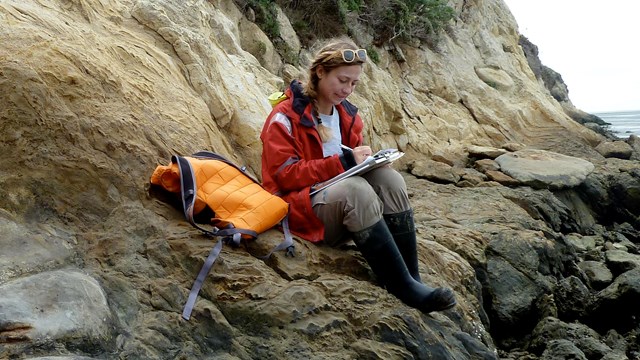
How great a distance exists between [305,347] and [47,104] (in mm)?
2004

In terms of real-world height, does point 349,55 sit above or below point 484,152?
above

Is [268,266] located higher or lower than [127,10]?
lower

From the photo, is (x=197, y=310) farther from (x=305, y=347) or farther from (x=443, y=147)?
(x=443, y=147)

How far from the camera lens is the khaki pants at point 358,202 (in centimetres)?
412

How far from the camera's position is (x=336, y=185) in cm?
416

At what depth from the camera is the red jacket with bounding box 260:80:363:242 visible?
429cm

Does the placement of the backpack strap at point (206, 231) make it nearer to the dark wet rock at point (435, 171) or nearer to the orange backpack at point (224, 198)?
the orange backpack at point (224, 198)

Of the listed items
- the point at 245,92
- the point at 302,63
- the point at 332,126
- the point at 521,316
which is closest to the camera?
the point at 332,126

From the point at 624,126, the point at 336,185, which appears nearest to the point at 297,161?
the point at 336,185

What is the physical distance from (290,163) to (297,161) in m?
0.05

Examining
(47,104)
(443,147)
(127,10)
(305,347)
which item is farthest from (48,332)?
(443,147)

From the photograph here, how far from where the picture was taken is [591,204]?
11008 millimetres

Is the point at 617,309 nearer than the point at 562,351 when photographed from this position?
No

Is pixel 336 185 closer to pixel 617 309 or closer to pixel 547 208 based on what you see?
pixel 617 309
